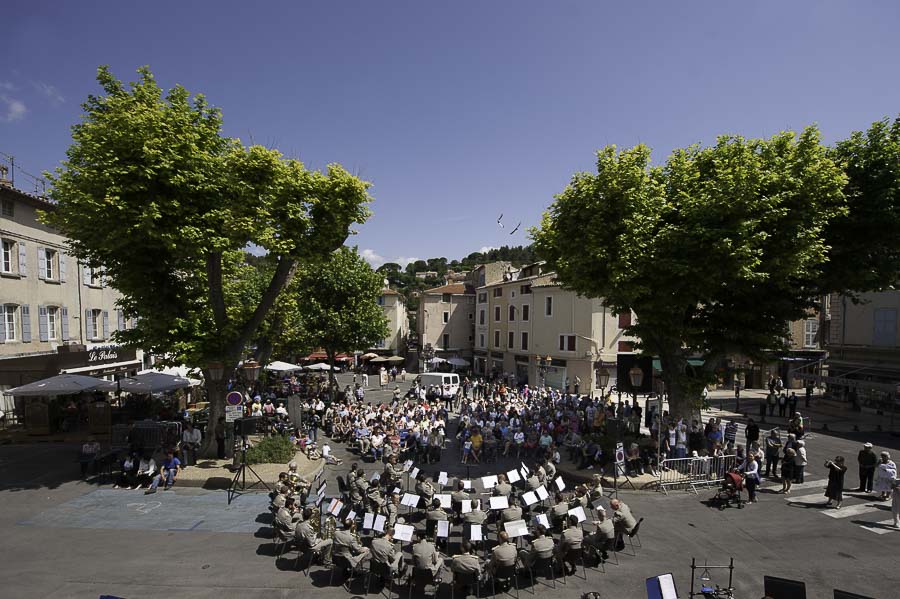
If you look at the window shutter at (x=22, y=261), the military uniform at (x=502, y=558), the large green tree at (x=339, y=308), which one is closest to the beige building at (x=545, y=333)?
the large green tree at (x=339, y=308)

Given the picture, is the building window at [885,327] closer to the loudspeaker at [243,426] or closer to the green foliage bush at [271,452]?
the green foliage bush at [271,452]

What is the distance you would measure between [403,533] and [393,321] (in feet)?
167

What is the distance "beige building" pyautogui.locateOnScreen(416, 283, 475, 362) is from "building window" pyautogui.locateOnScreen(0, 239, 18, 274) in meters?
37.8

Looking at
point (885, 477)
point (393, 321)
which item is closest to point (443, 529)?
point (885, 477)

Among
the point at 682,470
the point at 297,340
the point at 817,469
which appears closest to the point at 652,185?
the point at 682,470

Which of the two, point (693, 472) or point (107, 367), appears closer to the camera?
point (693, 472)

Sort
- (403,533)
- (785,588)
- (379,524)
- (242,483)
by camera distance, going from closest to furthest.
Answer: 1. (785,588)
2. (403,533)
3. (379,524)
4. (242,483)

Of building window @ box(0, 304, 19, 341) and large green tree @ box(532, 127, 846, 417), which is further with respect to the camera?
building window @ box(0, 304, 19, 341)

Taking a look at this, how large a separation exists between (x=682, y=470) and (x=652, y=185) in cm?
1011

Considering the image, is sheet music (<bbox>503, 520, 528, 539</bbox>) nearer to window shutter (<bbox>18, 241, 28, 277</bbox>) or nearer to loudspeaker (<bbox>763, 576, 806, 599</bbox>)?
loudspeaker (<bbox>763, 576, 806, 599</bbox>)

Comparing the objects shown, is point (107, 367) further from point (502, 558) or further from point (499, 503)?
point (502, 558)

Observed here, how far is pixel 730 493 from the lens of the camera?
45.2 feet

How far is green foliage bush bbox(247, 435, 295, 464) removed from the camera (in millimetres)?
16922

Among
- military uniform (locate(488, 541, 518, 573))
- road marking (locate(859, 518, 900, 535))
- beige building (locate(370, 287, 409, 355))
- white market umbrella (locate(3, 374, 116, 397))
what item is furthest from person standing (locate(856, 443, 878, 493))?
beige building (locate(370, 287, 409, 355))
